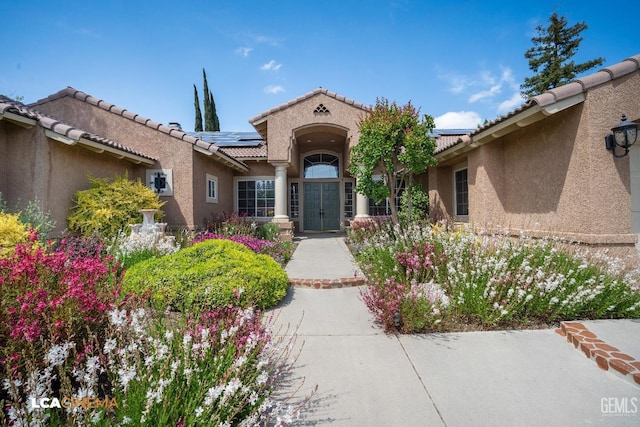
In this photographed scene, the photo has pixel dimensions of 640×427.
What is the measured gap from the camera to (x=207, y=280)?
4309 mm

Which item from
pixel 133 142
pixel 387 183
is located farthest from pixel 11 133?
Result: pixel 387 183

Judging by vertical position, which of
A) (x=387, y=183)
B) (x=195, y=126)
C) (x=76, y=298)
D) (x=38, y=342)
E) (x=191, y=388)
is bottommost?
(x=191, y=388)

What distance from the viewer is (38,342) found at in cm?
224

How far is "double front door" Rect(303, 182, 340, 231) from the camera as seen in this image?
15219 mm

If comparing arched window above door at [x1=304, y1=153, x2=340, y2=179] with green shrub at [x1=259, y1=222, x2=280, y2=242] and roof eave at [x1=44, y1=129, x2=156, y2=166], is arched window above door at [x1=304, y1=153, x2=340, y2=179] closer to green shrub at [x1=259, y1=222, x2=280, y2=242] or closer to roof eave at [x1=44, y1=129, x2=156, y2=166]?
green shrub at [x1=259, y1=222, x2=280, y2=242]

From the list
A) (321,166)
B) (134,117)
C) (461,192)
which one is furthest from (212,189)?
(461,192)

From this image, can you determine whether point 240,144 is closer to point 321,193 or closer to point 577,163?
point 321,193

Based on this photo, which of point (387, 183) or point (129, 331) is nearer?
point (129, 331)

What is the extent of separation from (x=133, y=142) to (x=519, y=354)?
431 inches

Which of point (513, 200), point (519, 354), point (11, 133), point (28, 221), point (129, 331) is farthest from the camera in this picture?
point (513, 200)

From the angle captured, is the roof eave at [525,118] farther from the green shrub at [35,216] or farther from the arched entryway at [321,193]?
the green shrub at [35,216]

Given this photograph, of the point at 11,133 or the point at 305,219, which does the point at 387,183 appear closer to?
the point at 305,219

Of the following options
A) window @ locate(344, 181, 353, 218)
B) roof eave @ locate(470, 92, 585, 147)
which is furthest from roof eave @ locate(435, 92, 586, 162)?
window @ locate(344, 181, 353, 218)

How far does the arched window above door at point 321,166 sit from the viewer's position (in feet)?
50.1
